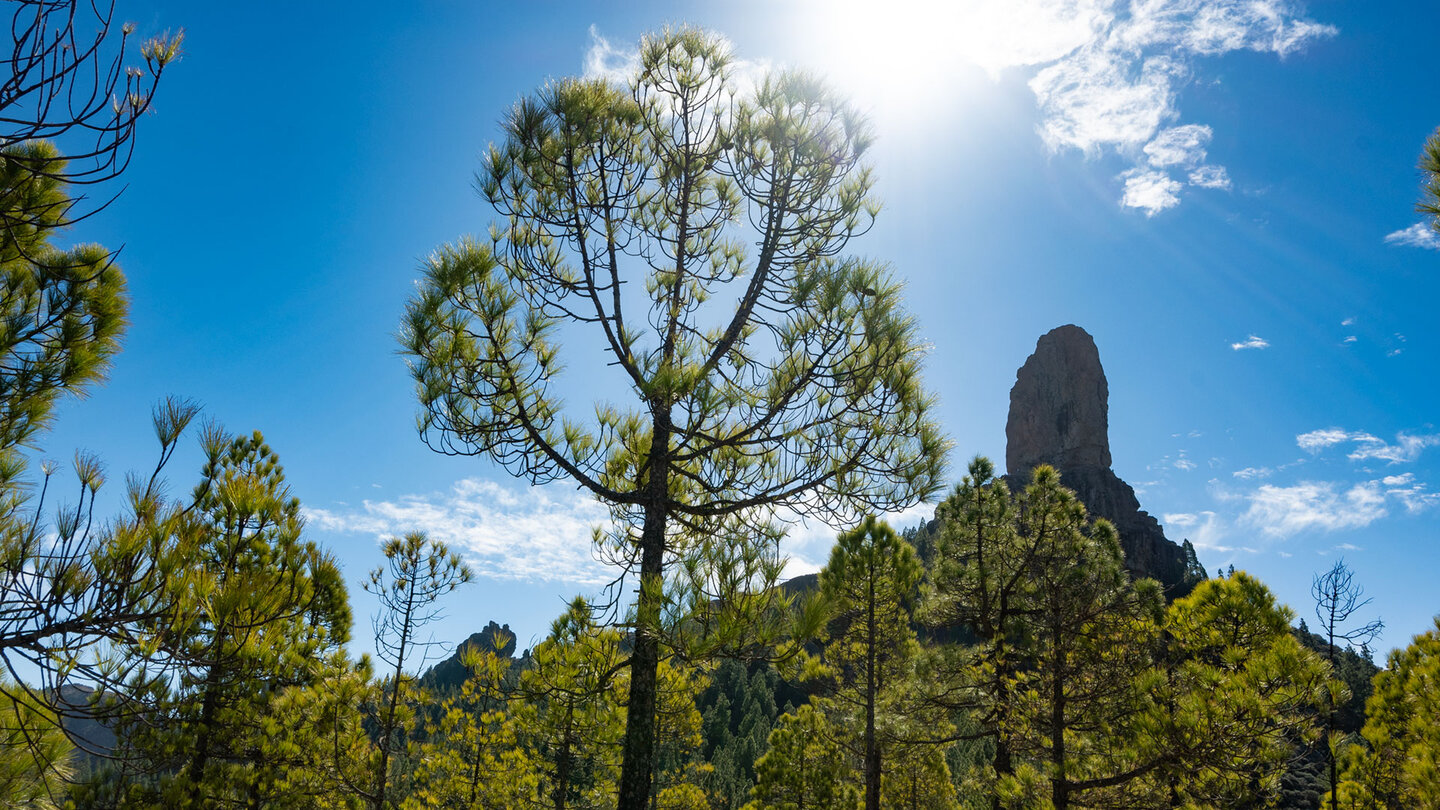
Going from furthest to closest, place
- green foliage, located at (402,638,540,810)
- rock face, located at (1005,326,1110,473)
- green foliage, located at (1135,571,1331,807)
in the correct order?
rock face, located at (1005,326,1110,473) → green foliage, located at (402,638,540,810) → green foliage, located at (1135,571,1331,807)

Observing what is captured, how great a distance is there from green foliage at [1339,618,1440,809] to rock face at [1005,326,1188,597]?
211 ft

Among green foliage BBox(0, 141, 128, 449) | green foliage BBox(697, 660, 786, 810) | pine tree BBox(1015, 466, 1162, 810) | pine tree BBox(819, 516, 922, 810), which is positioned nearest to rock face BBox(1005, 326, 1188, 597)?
green foliage BBox(697, 660, 786, 810)

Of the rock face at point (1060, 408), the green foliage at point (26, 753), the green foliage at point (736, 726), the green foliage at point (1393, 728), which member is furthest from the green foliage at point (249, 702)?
the rock face at point (1060, 408)

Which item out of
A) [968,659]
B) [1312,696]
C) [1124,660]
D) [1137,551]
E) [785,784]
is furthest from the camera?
[1137,551]

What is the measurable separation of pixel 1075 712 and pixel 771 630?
264 inches

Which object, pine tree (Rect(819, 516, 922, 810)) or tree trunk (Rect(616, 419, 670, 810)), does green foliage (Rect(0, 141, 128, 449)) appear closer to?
tree trunk (Rect(616, 419, 670, 810))

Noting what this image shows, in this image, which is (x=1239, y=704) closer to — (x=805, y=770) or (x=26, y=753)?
(x=805, y=770)

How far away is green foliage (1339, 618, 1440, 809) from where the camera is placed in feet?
23.2

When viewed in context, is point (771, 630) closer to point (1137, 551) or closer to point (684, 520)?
point (684, 520)

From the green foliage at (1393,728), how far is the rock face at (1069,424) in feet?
211

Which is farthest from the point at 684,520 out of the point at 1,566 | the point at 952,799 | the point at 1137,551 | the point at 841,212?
the point at 1137,551

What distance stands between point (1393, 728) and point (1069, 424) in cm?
8010

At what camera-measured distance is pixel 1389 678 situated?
8.93m

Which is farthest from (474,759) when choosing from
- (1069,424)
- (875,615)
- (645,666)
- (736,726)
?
(1069,424)
